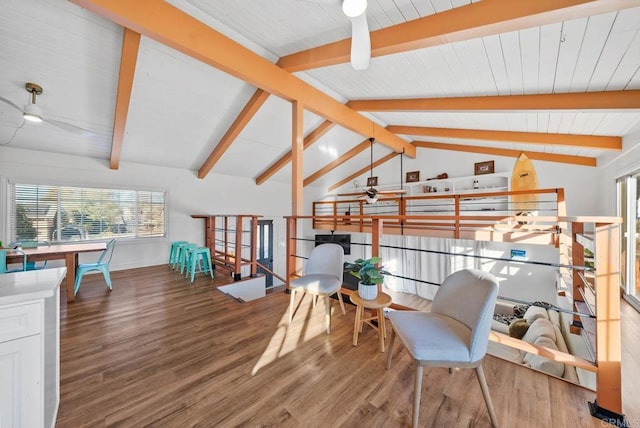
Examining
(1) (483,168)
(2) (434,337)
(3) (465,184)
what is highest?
(1) (483,168)

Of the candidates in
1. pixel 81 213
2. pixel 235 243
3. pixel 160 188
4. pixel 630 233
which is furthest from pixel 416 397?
pixel 81 213

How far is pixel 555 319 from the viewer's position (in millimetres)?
3602

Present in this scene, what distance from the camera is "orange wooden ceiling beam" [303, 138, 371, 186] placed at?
6.64 meters

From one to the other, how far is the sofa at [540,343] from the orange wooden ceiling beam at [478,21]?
2.27m

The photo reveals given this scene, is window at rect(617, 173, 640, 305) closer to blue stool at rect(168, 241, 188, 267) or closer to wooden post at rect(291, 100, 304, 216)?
wooden post at rect(291, 100, 304, 216)

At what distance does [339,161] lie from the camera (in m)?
7.17

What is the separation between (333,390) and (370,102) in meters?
4.25

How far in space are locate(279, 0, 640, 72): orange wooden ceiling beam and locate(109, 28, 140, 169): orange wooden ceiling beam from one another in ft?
7.25

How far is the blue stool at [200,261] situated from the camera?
403cm

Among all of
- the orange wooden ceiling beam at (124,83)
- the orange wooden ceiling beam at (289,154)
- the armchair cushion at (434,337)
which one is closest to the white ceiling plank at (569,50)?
the armchair cushion at (434,337)

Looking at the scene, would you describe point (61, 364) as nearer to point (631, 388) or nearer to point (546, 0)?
point (631, 388)

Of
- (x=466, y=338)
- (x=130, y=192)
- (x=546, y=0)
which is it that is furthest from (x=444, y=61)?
(x=130, y=192)

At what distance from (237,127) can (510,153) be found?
6208 millimetres

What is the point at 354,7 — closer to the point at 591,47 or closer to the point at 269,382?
the point at 591,47
